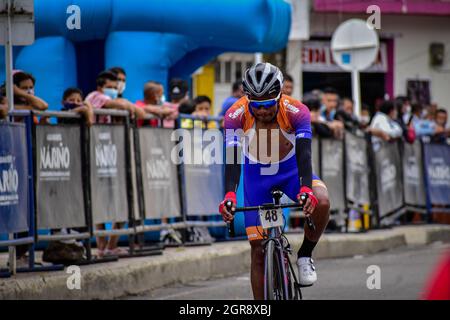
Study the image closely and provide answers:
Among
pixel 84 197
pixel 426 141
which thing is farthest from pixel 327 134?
pixel 84 197

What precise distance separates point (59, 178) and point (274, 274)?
421 centimetres

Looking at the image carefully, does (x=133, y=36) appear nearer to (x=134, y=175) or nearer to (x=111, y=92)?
(x=111, y=92)

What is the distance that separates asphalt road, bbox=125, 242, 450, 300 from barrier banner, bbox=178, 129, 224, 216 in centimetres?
132

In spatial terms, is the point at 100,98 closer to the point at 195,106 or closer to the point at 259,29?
the point at 195,106

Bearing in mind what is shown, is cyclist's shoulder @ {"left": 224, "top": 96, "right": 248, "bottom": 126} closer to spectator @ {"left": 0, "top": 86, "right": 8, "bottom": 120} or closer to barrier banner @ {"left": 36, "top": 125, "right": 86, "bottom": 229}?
spectator @ {"left": 0, "top": 86, "right": 8, "bottom": 120}

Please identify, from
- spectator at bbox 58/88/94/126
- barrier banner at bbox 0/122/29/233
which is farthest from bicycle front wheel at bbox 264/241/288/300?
spectator at bbox 58/88/94/126

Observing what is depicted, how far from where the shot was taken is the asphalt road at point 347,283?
39.1 feet

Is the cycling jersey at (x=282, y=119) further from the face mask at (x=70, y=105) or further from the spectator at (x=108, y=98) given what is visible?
the spectator at (x=108, y=98)

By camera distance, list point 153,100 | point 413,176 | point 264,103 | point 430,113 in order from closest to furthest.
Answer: point 264,103
point 153,100
point 413,176
point 430,113

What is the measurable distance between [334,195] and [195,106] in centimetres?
288

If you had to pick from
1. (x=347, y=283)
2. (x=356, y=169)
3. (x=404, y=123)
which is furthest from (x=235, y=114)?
(x=404, y=123)

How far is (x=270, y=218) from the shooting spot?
8.64 m

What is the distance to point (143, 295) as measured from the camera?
12.3 meters

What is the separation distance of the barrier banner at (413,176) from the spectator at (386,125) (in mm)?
396
